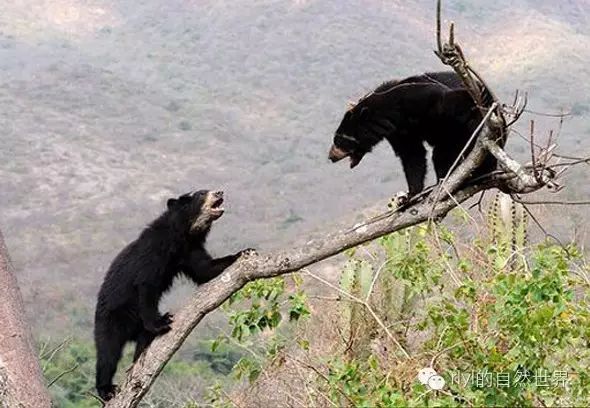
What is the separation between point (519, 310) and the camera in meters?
3.73

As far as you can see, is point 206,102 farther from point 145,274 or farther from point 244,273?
point 244,273

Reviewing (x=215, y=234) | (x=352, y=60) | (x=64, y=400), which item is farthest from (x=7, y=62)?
(x=64, y=400)

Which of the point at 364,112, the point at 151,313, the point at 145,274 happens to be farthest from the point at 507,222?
the point at 151,313

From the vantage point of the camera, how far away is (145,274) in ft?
19.3

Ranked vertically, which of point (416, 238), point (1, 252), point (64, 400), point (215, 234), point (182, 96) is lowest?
point (182, 96)

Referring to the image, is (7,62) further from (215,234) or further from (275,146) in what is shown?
(215,234)

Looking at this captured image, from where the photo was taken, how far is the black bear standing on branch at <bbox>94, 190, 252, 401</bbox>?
5805mm

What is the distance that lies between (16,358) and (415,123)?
119 inches

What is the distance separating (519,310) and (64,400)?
583 inches

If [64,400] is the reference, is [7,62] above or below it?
below

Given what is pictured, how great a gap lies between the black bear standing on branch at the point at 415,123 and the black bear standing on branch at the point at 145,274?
3.75 feet

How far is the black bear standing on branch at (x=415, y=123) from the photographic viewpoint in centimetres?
575

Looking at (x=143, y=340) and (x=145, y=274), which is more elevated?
(x=145, y=274)

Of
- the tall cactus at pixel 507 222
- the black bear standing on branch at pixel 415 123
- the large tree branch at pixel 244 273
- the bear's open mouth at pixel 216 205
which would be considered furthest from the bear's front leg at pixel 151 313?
the tall cactus at pixel 507 222
